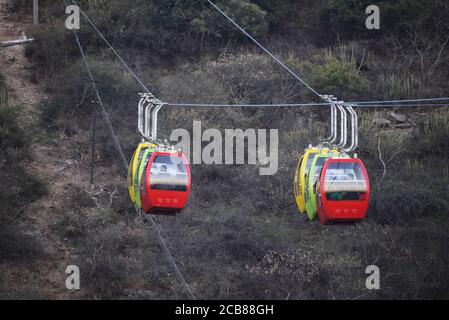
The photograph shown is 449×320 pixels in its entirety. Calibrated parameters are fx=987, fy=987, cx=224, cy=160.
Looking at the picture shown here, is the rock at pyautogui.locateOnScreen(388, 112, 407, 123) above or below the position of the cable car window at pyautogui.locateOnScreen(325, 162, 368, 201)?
above

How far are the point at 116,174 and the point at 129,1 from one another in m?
8.94

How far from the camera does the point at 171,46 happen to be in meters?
35.4

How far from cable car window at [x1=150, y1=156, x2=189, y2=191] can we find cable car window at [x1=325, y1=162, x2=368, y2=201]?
3.13 metres

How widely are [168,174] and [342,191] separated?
12.3 ft

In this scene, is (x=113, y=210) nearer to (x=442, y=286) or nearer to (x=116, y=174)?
(x=116, y=174)

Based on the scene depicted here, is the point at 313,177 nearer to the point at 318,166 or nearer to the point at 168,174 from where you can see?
the point at 318,166

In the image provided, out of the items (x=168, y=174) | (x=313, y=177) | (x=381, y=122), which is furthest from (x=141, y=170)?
(x=381, y=122)

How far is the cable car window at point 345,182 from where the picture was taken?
20812mm

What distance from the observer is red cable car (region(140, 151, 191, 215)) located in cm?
2112

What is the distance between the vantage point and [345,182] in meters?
20.9

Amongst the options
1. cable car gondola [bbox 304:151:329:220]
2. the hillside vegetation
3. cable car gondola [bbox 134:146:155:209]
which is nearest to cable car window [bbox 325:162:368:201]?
cable car gondola [bbox 304:151:329:220]

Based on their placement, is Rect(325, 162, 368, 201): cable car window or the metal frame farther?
the metal frame

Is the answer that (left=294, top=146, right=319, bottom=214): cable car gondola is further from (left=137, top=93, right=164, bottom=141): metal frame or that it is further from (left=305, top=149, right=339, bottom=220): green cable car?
(left=137, top=93, right=164, bottom=141): metal frame

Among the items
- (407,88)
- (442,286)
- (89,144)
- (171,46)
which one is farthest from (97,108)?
(442,286)
